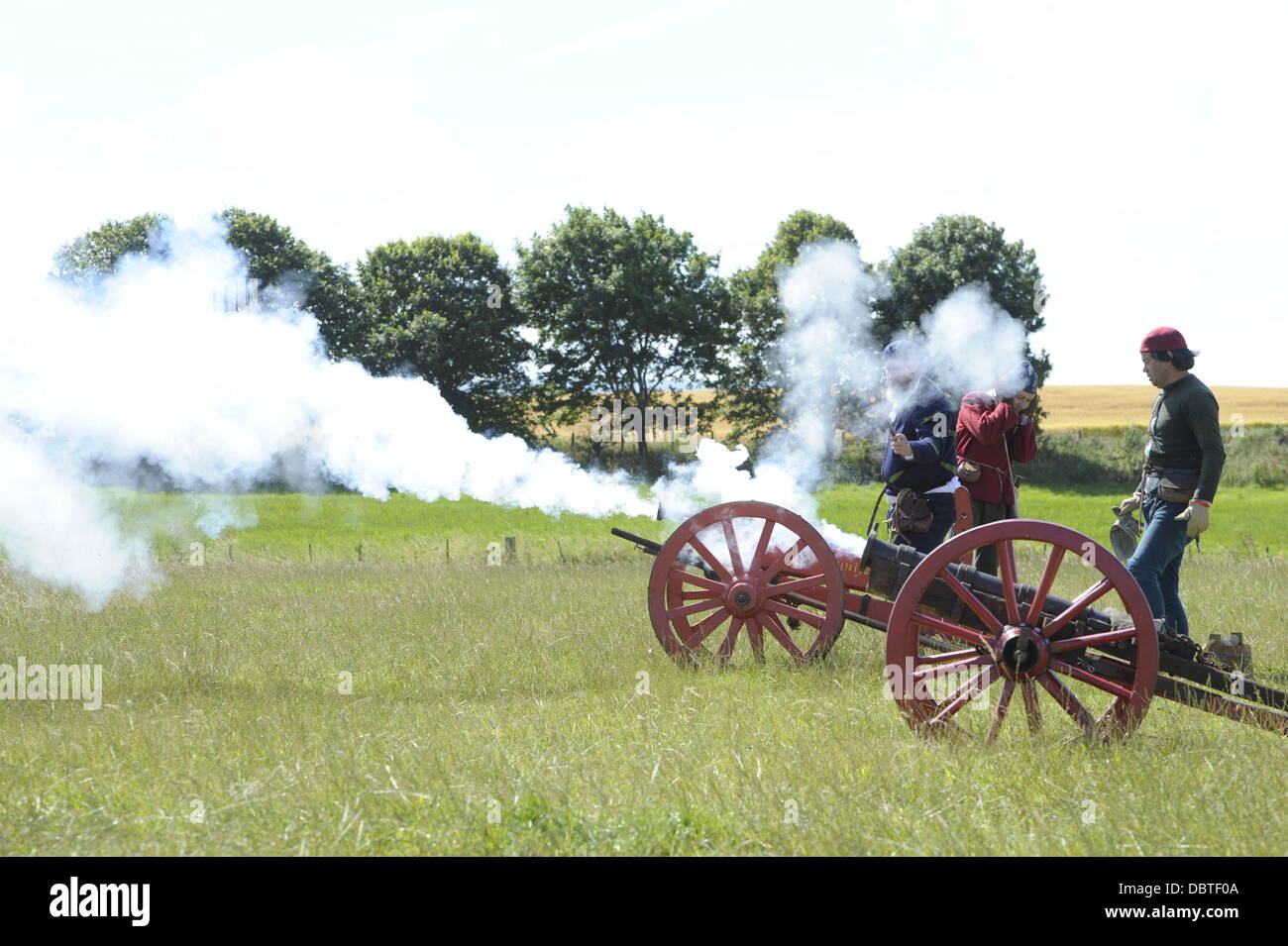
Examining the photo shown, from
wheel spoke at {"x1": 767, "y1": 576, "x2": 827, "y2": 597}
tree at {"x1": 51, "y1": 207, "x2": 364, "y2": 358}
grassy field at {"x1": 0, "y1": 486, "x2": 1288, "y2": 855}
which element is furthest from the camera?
tree at {"x1": 51, "y1": 207, "x2": 364, "y2": 358}

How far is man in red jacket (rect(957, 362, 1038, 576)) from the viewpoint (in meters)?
7.54

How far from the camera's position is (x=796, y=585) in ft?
21.6

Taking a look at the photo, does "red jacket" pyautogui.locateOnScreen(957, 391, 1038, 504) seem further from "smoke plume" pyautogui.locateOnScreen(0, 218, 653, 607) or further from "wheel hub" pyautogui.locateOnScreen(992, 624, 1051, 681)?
"wheel hub" pyautogui.locateOnScreen(992, 624, 1051, 681)

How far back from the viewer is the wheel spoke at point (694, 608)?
6906 millimetres

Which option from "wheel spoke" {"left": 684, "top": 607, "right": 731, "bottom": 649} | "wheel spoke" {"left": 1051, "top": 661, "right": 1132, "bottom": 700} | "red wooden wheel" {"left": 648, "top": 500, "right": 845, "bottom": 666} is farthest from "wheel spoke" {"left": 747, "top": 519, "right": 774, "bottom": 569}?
"wheel spoke" {"left": 1051, "top": 661, "right": 1132, "bottom": 700}

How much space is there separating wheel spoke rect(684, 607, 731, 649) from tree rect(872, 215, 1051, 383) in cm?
2890

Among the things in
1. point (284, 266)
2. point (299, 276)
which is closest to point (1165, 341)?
point (299, 276)

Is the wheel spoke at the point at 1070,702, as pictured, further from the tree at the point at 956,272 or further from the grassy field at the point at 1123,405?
the grassy field at the point at 1123,405

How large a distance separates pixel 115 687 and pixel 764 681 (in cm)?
379

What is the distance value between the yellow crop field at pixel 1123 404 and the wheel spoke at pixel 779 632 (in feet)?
141

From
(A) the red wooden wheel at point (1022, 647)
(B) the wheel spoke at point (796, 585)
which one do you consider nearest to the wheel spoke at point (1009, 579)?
(A) the red wooden wheel at point (1022, 647)

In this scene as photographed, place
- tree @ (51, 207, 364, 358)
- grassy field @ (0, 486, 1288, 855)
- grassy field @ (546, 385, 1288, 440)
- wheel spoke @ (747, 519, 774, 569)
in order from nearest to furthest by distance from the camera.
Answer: grassy field @ (0, 486, 1288, 855) → wheel spoke @ (747, 519, 774, 569) → tree @ (51, 207, 364, 358) → grassy field @ (546, 385, 1288, 440)

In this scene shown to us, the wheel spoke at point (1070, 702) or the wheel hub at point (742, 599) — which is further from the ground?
the wheel hub at point (742, 599)
